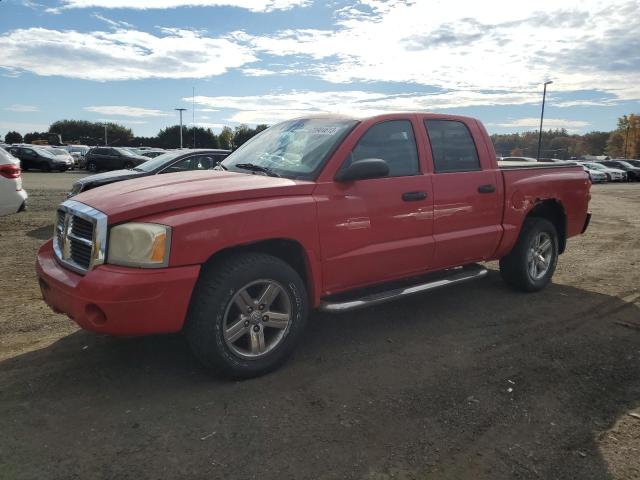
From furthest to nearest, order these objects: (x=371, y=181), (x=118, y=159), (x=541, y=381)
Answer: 1. (x=118, y=159)
2. (x=371, y=181)
3. (x=541, y=381)

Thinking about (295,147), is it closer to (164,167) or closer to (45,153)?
(164,167)

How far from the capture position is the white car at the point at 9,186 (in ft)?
26.2

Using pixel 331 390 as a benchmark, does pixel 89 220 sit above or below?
above

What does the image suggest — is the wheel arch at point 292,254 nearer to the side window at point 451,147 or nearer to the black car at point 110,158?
the side window at point 451,147

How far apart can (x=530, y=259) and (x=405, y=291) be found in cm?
218

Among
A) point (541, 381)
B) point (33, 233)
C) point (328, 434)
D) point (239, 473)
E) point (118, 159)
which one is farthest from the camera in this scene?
point (118, 159)

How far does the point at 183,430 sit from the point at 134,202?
4.68ft

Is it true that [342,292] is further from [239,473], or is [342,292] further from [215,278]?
[239,473]

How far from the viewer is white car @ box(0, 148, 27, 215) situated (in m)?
7.97

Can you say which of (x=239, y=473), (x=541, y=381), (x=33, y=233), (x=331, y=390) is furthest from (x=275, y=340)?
(x=33, y=233)

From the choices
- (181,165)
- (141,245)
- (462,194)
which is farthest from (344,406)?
(181,165)

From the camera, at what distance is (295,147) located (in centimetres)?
438

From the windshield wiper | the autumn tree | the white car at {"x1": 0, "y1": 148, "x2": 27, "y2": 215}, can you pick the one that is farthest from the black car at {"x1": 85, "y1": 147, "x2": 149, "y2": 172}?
the autumn tree

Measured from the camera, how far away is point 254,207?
350cm
